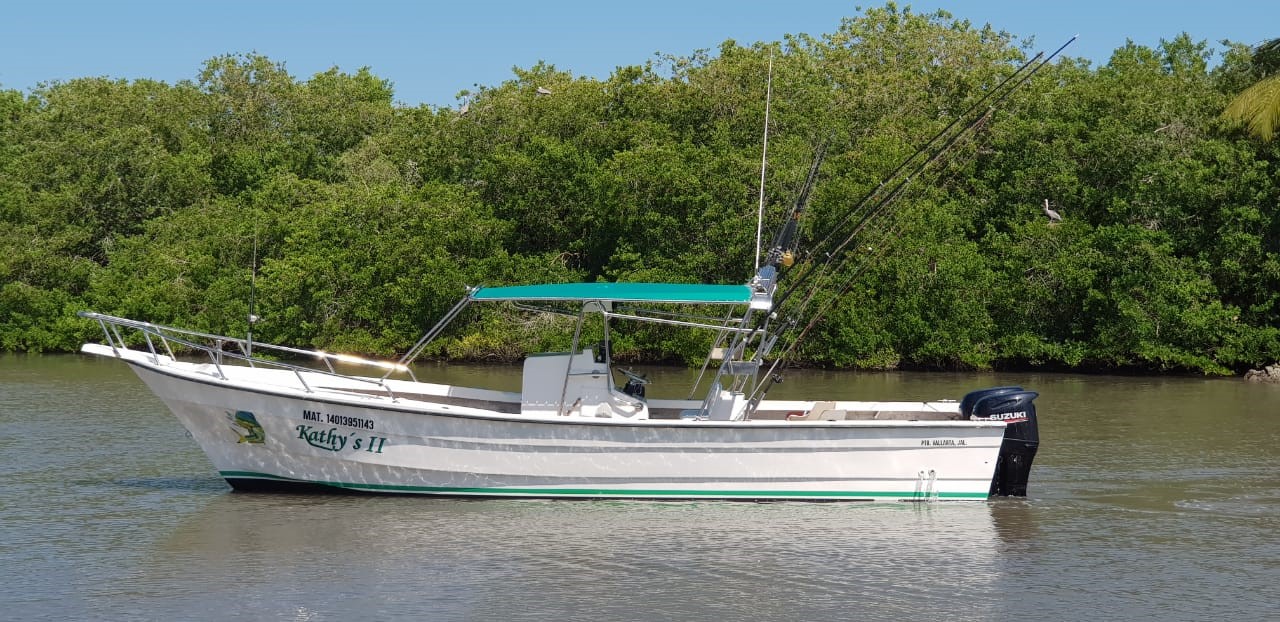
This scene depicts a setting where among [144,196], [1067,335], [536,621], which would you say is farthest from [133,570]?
[144,196]

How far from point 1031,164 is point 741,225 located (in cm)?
821

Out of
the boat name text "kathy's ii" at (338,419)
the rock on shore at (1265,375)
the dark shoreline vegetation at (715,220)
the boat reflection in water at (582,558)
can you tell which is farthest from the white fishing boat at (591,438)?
the rock on shore at (1265,375)

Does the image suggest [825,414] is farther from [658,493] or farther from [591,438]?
[591,438]

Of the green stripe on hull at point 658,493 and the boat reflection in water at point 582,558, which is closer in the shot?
the boat reflection in water at point 582,558

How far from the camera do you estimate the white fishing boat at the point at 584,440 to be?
13812 mm

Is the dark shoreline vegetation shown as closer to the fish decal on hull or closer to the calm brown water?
the calm brown water

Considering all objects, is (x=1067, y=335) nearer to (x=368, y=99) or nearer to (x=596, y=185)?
(x=596, y=185)

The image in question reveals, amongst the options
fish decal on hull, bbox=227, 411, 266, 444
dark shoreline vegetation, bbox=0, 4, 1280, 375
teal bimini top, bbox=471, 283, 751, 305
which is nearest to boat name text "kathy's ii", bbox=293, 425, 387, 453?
fish decal on hull, bbox=227, 411, 266, 444

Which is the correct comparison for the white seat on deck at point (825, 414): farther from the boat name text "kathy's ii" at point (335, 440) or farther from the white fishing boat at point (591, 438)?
the boat name text "kathy's ii" at point (335, 440)

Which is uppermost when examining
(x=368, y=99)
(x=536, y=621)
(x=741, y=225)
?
(x=368, y=99)

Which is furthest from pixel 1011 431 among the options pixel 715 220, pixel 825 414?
Result: pixel 715 220

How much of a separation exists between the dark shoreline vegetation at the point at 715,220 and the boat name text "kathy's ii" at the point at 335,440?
669 inches

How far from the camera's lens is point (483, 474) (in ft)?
46.0

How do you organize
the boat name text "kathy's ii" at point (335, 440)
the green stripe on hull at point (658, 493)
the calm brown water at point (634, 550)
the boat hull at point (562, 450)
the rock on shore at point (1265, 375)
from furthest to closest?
1. the rock on shore at point (1265, 375)
2. the green stripe on hull at point (658, 493)
3. the boat name text "kathy's ii" at point (335, 440)
4. the boat hull at point (562, 450)
5. the calm brown water at point (634, 550)
